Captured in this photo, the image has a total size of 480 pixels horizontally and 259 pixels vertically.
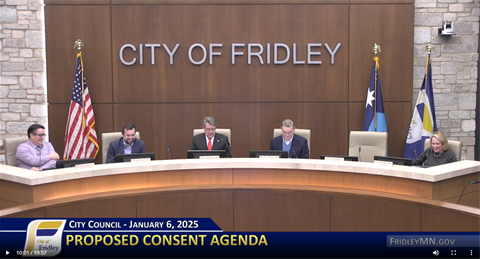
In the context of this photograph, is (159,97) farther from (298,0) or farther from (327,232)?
(327,232)

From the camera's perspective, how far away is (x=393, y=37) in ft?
19.2

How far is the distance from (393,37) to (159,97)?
3.20m

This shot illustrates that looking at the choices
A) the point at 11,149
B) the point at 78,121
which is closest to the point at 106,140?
the point at 11,149

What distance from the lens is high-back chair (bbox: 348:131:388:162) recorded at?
15.9 ft

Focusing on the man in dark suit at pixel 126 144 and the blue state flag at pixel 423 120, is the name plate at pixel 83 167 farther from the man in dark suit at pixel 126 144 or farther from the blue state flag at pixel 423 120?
the blue state flag at pixel 423 120

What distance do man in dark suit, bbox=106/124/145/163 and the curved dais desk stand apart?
1.24m

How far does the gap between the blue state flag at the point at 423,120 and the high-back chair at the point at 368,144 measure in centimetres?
108

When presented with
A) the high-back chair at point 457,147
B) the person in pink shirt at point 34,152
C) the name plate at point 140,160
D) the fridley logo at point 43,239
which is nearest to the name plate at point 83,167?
the name plate at point 140,160

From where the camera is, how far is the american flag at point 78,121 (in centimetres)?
568

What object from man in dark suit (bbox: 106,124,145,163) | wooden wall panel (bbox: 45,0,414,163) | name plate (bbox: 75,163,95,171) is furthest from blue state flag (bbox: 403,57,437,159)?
name plate (bbox: 75,163,95,171)

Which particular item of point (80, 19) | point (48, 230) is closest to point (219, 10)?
point (80, 19)

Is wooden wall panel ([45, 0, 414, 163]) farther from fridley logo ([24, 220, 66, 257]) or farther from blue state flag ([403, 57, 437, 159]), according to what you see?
fridley logo ([24, 220, 66, 257])

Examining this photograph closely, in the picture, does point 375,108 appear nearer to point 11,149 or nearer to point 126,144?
point 126,144

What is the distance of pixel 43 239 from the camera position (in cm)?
249
